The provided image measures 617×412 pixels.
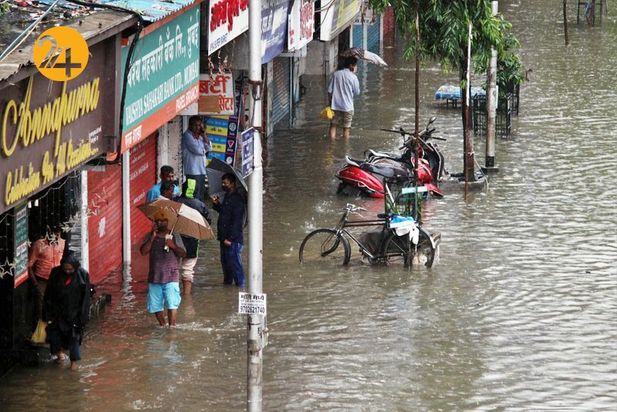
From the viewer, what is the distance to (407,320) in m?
16.2

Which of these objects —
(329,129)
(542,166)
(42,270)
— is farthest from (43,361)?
(329,129)

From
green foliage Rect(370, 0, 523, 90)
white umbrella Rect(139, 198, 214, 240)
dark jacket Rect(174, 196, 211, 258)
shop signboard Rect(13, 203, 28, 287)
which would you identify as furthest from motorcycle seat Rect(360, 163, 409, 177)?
shop signboard Rect(13, 203, 28, 287)

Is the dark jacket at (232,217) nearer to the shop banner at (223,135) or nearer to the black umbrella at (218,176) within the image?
the black umbrella at (218,176)

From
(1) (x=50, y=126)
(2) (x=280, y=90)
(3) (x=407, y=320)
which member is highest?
(2) (x=280, y=90)

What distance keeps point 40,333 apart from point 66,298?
2.34 ft

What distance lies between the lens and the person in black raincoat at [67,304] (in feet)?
45.6

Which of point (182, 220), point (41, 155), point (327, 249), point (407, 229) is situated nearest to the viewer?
point (41, 155)

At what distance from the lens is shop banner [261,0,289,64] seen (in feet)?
70.6

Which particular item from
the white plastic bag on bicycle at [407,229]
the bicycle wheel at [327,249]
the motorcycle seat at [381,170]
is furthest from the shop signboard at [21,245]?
the motorcycle seat at [381,170]

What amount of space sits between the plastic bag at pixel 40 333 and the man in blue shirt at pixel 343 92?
46.7 ft

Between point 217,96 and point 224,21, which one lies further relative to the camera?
point 217,96

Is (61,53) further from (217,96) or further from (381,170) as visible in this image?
(381,170)

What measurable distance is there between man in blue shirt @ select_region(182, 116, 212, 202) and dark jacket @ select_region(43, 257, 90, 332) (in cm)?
652

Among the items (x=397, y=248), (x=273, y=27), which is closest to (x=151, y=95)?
(x=397, y=248)
